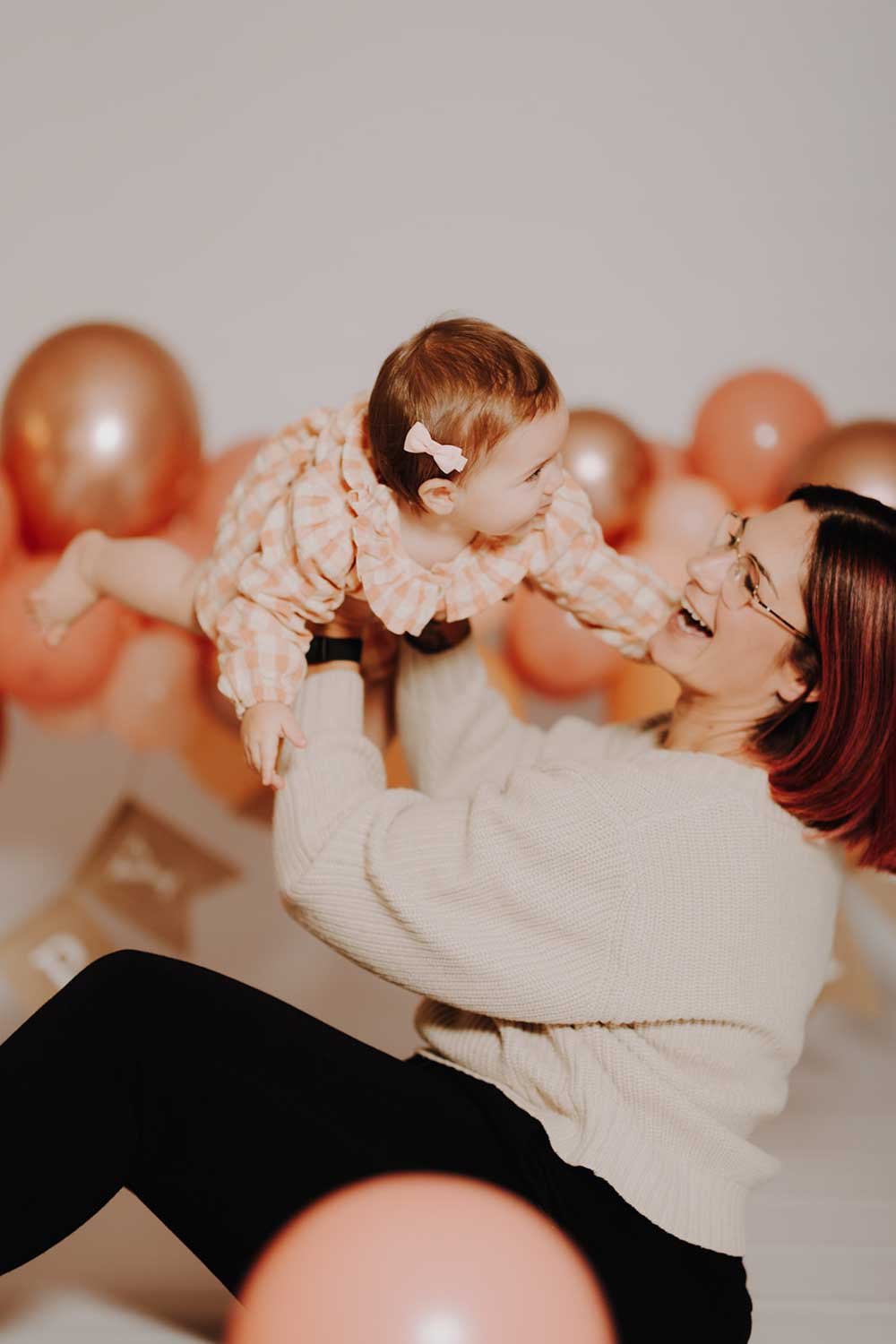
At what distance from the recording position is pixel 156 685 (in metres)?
1.89

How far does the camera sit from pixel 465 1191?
0.89 meters

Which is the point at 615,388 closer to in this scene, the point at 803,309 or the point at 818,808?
the point at 803,309

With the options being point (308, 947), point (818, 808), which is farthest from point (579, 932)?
point (308, 947)

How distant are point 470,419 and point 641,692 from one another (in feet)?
2.82

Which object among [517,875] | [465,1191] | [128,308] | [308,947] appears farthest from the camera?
[128,308]

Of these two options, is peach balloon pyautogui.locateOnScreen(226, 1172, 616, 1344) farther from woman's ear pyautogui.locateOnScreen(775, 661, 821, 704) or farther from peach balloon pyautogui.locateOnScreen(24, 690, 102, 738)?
peach balloon pyautogui.locateOnScreen(24, 690, 102, 738)

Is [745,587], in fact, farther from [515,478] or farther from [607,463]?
[607,463]

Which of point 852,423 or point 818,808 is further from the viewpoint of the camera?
point 852,423

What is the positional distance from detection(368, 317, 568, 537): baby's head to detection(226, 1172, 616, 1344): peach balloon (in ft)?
2.06

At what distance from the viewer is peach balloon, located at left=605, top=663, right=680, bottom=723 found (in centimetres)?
193

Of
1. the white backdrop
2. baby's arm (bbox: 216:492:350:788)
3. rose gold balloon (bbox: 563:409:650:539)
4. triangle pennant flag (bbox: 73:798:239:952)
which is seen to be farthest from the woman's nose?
the white backdrop

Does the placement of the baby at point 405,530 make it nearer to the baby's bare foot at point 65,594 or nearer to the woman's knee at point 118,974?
the baby's bare foot at point 65,594

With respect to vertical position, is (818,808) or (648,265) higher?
(648,265)

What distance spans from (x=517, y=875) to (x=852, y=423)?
42.3 inches
